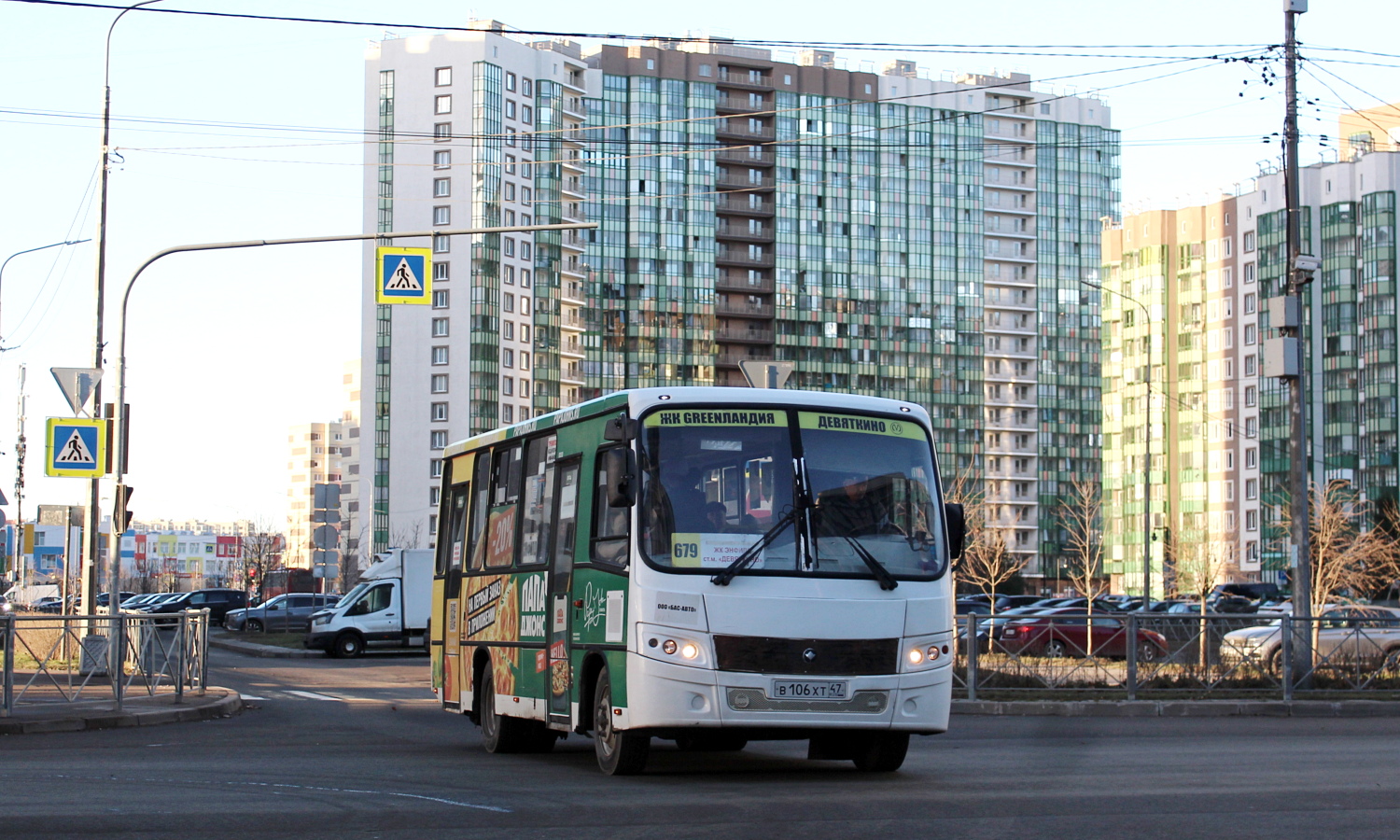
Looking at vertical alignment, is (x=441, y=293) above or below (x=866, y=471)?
above

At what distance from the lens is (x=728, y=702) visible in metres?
11.9

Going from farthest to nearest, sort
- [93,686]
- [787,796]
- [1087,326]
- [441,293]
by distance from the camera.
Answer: [1087,326]
[441,293]
[93,686]
[787,796]

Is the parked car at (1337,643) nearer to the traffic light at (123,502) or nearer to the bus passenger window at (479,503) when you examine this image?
the bus passenger window at (479,503)

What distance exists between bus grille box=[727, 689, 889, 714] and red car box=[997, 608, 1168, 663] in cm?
1018

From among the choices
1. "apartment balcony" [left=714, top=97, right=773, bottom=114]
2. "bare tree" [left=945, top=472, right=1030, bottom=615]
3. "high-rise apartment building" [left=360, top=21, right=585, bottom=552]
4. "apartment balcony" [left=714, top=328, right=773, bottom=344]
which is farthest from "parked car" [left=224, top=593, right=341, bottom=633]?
"apartment balcony" [left=714, top=97, right=773, bottom=114]

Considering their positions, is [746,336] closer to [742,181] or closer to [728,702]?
[742,181]

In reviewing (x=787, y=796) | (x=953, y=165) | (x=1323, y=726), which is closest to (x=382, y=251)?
(x=1323, y=726)

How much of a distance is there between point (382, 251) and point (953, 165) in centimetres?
11532

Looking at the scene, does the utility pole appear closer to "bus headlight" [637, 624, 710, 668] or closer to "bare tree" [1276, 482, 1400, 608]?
"bus headlight" [637, 624, 710, 668]

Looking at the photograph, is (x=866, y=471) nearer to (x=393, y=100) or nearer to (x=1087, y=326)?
(x=393, y=100)

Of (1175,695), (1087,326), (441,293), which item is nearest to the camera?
(1175,695)

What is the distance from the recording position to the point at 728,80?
12875 centimetres

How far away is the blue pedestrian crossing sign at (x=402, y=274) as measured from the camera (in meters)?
25.5

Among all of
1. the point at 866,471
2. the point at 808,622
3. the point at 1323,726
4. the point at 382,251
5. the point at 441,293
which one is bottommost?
the point at 1323,726
